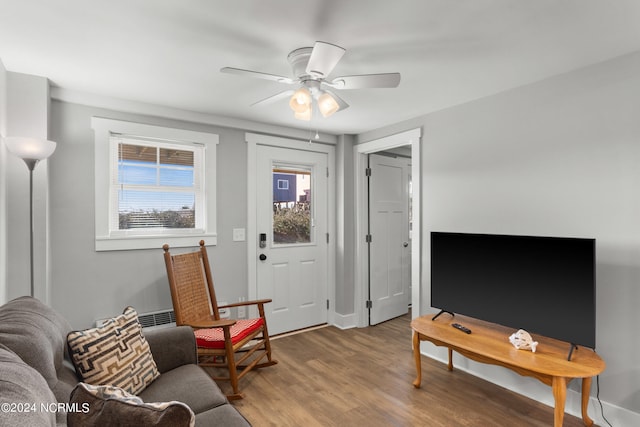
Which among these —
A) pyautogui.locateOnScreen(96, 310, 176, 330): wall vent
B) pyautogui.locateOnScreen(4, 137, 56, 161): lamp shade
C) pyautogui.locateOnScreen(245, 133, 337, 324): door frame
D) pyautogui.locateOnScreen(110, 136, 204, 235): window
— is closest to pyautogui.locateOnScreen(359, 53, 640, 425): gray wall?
pyautogui.locateOnScreen(245, 133, 337, 324): door frame

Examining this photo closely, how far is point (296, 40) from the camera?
1.93 meters

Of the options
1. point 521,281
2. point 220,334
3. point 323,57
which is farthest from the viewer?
point 220,334

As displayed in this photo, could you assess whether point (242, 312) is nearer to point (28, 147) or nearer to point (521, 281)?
point (28, 147)

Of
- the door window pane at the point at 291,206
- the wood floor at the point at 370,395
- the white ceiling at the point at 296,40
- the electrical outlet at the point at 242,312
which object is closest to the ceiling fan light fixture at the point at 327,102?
the white ceiling at the point at 296,40

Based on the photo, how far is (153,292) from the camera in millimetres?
3162

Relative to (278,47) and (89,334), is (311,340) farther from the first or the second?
(278,47)

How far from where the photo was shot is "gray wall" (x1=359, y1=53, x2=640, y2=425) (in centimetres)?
214

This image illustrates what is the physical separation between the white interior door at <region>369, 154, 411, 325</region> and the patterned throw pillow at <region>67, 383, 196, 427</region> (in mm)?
3498

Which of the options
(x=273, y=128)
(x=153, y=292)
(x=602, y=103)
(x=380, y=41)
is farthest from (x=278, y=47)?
(x=153, y=292)

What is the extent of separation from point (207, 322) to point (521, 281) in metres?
2.25

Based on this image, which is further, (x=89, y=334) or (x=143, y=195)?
(x=143, y=195)

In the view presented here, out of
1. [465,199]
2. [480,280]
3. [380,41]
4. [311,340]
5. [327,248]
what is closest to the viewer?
[380,41]

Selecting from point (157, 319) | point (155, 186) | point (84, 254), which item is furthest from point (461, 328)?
point (84, 254)

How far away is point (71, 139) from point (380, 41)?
99.5 inches
